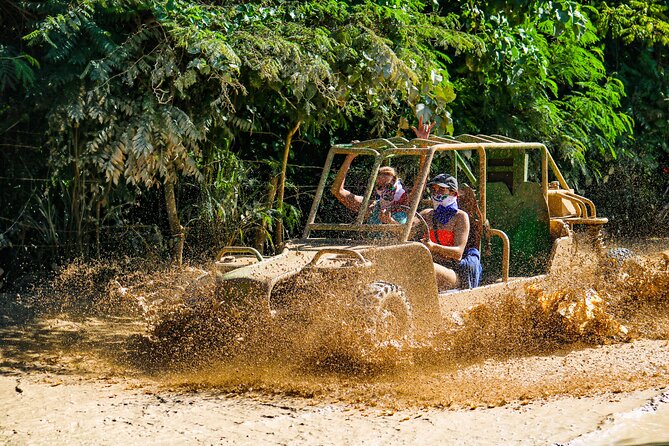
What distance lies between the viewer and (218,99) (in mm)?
8367

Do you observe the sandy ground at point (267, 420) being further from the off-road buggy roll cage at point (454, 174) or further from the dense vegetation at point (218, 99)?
the dense vegetation at point (218, 99)

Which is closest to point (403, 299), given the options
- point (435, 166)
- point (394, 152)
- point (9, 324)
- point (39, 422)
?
point (394, 152)

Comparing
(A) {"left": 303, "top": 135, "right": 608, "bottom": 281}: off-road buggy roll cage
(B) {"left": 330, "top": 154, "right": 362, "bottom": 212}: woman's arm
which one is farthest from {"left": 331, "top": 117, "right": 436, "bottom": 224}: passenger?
(A) {"left": 303, "top": 135, "right": 608, "bottom": 281}: off-road buggy roll cage

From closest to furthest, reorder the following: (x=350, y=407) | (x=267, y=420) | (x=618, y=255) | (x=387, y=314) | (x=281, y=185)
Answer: (x=267, y=420), (x=350, y=407), (x=387, y=314), (x=618, y=255), (x=281, y=185)

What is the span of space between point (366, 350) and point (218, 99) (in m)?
3.34

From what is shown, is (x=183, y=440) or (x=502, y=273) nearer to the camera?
(x=183, y=440)

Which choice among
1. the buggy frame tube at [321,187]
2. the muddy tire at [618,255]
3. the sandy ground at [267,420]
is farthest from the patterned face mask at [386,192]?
the muddy tire at [618,255]

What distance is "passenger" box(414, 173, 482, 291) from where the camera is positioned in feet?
23.4

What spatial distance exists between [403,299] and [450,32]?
4.18 meters

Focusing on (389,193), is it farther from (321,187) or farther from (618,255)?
(618,255)

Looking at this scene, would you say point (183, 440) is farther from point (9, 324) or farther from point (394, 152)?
point (9, 324)

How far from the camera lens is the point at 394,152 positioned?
22.7ft

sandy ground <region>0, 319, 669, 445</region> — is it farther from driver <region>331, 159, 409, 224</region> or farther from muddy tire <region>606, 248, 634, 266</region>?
muddy tire <region>606, 248, 634, 266</region>

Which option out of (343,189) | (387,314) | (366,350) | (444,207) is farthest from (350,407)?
(343,189)
